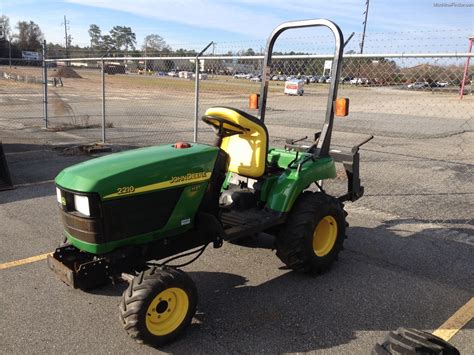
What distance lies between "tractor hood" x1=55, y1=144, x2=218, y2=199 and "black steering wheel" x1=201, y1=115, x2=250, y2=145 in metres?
0.24

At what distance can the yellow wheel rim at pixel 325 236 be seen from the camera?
390 centimetres

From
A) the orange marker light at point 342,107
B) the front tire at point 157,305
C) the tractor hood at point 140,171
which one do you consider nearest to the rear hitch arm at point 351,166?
the orange marker light at point 342,107

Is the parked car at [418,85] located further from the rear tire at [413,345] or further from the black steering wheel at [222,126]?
the rear tire at [413,345]

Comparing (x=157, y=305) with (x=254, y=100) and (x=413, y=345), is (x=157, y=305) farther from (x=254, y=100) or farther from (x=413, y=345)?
(x=254, y=100)

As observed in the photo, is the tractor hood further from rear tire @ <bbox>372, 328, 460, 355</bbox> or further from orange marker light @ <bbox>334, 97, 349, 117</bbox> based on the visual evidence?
rear tire @ <bbox>372, 328, 460, 355</bbox>

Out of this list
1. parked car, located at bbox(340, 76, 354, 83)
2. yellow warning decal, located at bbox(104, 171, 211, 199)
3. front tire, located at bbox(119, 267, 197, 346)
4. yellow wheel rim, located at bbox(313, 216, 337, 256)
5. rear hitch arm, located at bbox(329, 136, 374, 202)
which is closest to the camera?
front tire, located at bbox(119, 267, 197, 346)

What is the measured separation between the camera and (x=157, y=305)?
2.79 m

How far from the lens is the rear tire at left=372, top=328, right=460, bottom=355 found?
202 centimetres

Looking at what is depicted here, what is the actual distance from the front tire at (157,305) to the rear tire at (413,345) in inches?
50.3

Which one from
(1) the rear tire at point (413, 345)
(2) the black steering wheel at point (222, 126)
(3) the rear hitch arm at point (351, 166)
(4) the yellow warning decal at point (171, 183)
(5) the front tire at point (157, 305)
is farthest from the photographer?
(3) the rear hitch arm at point (351, 166)

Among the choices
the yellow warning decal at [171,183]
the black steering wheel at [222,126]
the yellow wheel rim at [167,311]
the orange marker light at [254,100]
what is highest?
the orange marker light at [254,100]

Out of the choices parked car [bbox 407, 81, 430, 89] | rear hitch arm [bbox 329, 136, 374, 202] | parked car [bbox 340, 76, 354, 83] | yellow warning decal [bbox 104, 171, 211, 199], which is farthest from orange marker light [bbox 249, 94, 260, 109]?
parked car [bbox 407, 81, 430, 89]

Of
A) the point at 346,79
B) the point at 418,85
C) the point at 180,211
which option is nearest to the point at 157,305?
the point at 180,211

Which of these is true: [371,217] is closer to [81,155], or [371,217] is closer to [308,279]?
[308,279]
